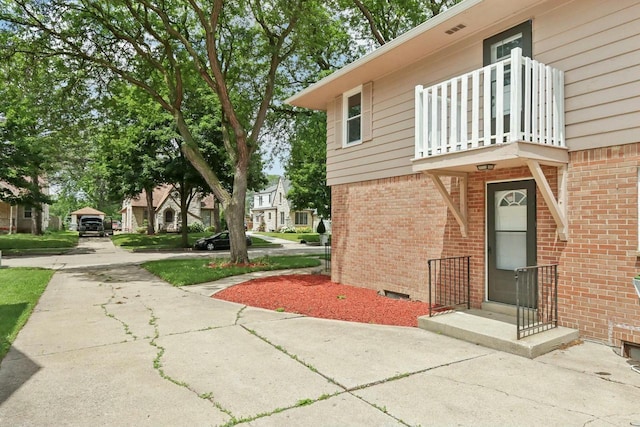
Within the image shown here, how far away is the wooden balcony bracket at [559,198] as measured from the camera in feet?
16.7

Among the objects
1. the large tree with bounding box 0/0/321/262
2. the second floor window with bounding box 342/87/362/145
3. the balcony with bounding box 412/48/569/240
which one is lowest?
the balcony with bounding box 412/48/569/240

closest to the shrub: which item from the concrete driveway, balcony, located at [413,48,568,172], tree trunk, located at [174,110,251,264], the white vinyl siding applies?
tree trunk, located at [174,110,251,264]

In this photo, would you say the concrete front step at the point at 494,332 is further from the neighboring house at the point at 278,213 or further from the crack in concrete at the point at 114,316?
the neighboring house at the point at 278,213

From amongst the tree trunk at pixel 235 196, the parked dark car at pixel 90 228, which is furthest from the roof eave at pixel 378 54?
the parked dark car at pixel 90 228

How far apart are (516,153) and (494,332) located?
229 centimetres

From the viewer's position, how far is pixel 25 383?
12.8 ft

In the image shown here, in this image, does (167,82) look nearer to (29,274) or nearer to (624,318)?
(29,274)

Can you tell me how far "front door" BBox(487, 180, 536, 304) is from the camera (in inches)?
231

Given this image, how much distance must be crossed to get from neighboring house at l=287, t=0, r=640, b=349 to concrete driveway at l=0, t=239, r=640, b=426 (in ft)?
4.33

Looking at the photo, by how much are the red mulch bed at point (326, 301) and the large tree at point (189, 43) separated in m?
4.58

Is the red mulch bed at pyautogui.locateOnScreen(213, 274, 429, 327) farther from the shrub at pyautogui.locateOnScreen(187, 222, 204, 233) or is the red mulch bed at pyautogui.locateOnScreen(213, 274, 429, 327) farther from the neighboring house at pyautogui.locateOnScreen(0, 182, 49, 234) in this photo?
the shrub at pyautogui.locateOnScreen(187, 222, 204, 233)

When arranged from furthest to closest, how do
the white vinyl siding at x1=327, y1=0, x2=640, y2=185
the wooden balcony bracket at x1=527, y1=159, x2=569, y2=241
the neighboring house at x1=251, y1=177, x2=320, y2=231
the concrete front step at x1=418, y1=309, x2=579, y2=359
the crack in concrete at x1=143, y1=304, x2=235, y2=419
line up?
the neighboring house at x1=251, y1=177, x2=320, y2=231
the wooden balcony bracket at x1=527, y1=159, x2=569, y2=241
the white vinyl siding at x1=327, y1=0, x2=640, y2=185
the concrete front step at x1=418, y1=309, x2=579, y2=359
the crack in concrete at x1=143, y1=304, x2=235, y2=419

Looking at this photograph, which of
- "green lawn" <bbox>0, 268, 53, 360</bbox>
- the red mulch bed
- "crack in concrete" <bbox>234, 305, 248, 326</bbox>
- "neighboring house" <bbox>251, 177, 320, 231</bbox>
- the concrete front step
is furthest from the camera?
"neighboring house" <bbox>251, 177, 320, 231</bbox>

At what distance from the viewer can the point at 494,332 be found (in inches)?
202
